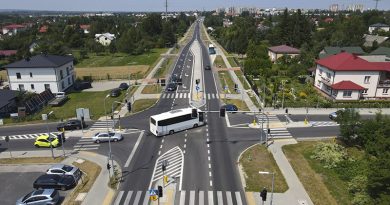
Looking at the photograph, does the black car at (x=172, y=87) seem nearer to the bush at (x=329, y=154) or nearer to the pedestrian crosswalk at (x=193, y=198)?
the bush at (x=329, y=154)

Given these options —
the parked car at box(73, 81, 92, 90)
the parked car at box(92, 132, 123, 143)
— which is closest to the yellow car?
the parked car at box(92, 132, 123, 143)

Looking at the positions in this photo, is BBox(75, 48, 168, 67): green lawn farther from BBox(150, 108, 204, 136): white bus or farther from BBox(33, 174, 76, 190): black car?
BBox(33, 174, 76, 190): black car

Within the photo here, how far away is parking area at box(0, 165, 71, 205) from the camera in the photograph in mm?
36406

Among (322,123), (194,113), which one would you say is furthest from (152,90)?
(322,123)

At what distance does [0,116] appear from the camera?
6544cm

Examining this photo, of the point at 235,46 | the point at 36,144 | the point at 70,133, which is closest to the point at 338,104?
the point at 70,133

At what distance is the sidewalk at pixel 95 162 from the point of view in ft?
115

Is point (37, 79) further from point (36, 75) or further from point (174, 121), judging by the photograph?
point (174, 121)

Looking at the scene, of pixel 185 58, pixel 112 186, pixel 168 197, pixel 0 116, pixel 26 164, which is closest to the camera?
pixel 168 197

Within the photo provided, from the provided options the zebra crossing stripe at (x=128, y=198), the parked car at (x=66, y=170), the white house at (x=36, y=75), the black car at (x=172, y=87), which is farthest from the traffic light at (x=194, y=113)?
the white house at (x=36, y=75)

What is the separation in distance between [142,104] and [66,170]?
3170 cm

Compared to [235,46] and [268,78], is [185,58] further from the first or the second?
[268,78]

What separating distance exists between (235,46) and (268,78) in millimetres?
49779

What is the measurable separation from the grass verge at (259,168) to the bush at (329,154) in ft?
20.6
